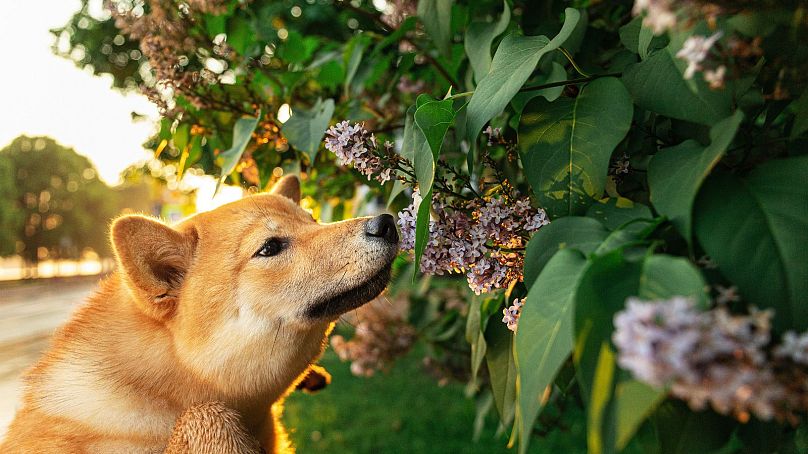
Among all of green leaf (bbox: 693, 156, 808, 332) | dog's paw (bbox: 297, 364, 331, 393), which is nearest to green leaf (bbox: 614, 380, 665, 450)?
green leaf (bbox: 693, 156, 808, 332)

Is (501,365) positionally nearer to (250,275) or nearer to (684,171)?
(684,171)

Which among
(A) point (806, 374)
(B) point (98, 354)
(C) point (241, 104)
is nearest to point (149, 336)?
(B) point (98, 354)

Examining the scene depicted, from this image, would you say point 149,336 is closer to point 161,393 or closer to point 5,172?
point 161,393

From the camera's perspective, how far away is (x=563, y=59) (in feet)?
5.52

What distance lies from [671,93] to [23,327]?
21715mm

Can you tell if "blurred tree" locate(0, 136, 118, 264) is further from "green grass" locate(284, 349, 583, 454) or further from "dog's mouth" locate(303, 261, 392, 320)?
"dog's mouth" locate(303, 261, 392, 320)

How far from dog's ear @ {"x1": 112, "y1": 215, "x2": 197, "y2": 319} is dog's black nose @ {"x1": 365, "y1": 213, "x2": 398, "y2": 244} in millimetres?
664

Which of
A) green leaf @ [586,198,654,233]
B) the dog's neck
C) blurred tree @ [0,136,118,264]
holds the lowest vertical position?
blurred tree @ [0,136,118,264]

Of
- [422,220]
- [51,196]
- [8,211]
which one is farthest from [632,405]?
[51,196]

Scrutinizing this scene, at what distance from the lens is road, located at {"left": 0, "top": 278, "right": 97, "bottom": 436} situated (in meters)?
6.24

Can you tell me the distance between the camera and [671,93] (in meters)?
1.13

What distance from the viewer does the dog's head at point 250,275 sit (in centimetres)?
198

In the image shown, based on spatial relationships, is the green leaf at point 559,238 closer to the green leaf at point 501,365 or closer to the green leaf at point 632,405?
the green leaf at point 632,405

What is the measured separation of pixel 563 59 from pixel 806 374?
3.63 ft
